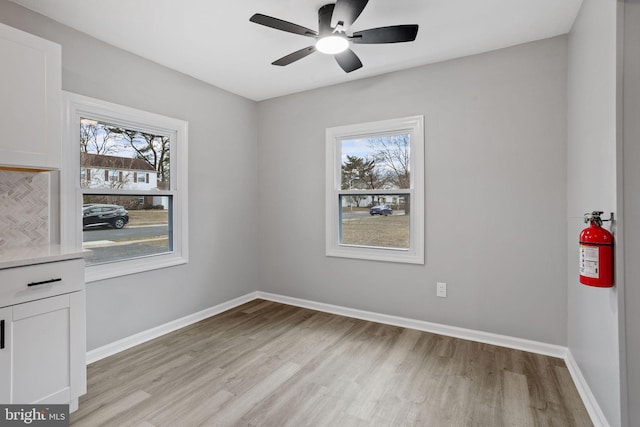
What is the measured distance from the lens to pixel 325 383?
228cm

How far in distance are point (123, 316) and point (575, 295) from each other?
3.58m

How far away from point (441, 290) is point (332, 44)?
2.33 meters

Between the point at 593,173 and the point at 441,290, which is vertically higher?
the point at 593,173

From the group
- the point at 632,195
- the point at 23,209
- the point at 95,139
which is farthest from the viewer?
the point at 95,139

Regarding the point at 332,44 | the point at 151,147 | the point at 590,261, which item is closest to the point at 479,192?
the point at 590,261

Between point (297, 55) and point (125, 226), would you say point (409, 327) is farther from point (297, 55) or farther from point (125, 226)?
point (125, 226)

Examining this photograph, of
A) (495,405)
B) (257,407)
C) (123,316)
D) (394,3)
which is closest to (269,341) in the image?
(257,407)

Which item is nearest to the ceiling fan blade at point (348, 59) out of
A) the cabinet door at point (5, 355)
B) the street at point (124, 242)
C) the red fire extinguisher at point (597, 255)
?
the red fire extinguisher at point (597, 255)

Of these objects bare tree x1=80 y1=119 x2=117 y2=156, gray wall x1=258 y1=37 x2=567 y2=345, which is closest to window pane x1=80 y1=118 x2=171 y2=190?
bare tree x1=80 y1=119 x2=117 y2=156

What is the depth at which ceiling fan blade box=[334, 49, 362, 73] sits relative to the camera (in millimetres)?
2411

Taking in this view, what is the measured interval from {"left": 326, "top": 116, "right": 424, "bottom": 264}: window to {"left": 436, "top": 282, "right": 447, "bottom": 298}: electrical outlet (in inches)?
11.3

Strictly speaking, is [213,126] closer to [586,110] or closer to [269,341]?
[269,341]

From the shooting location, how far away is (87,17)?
232 centimetres

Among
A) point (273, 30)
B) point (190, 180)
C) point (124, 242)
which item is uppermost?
point (273, 30)
